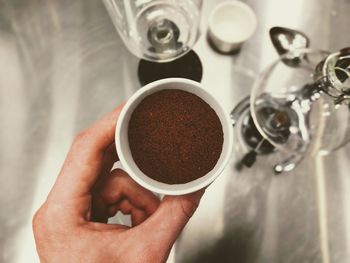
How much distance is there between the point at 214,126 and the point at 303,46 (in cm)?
34

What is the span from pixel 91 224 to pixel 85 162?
7 centimetres

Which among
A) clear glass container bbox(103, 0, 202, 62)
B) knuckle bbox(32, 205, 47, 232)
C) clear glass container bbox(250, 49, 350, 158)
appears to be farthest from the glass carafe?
knuckle bbox(32, 205, 47, 232)

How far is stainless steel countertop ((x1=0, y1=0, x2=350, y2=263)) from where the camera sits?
610 millimetres

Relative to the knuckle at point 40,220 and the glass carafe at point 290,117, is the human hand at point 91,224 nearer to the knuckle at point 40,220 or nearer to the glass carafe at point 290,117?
the knuckle at point 40,220

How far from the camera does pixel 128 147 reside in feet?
1.31

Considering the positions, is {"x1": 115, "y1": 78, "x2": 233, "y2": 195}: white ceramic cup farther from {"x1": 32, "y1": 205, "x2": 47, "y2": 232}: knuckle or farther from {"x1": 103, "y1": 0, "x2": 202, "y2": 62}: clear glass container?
{"x1": 103, "y1": 0, "x2": 202, "y2": 62}: clear glass container

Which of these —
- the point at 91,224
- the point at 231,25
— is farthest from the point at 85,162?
the point at 231,25

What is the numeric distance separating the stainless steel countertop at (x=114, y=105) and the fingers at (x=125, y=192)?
9 centimetres

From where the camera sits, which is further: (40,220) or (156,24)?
(156,24)

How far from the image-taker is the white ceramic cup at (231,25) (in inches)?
24.3

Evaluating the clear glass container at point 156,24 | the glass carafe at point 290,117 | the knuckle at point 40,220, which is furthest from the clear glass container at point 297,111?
the knuckle at point 40,220

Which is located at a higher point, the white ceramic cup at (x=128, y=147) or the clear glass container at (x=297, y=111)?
the white ceramic cup at (x=128, y=147)

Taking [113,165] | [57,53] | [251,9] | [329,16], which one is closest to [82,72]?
[57,53]

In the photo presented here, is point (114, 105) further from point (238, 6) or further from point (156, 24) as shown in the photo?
point (238, 6)
